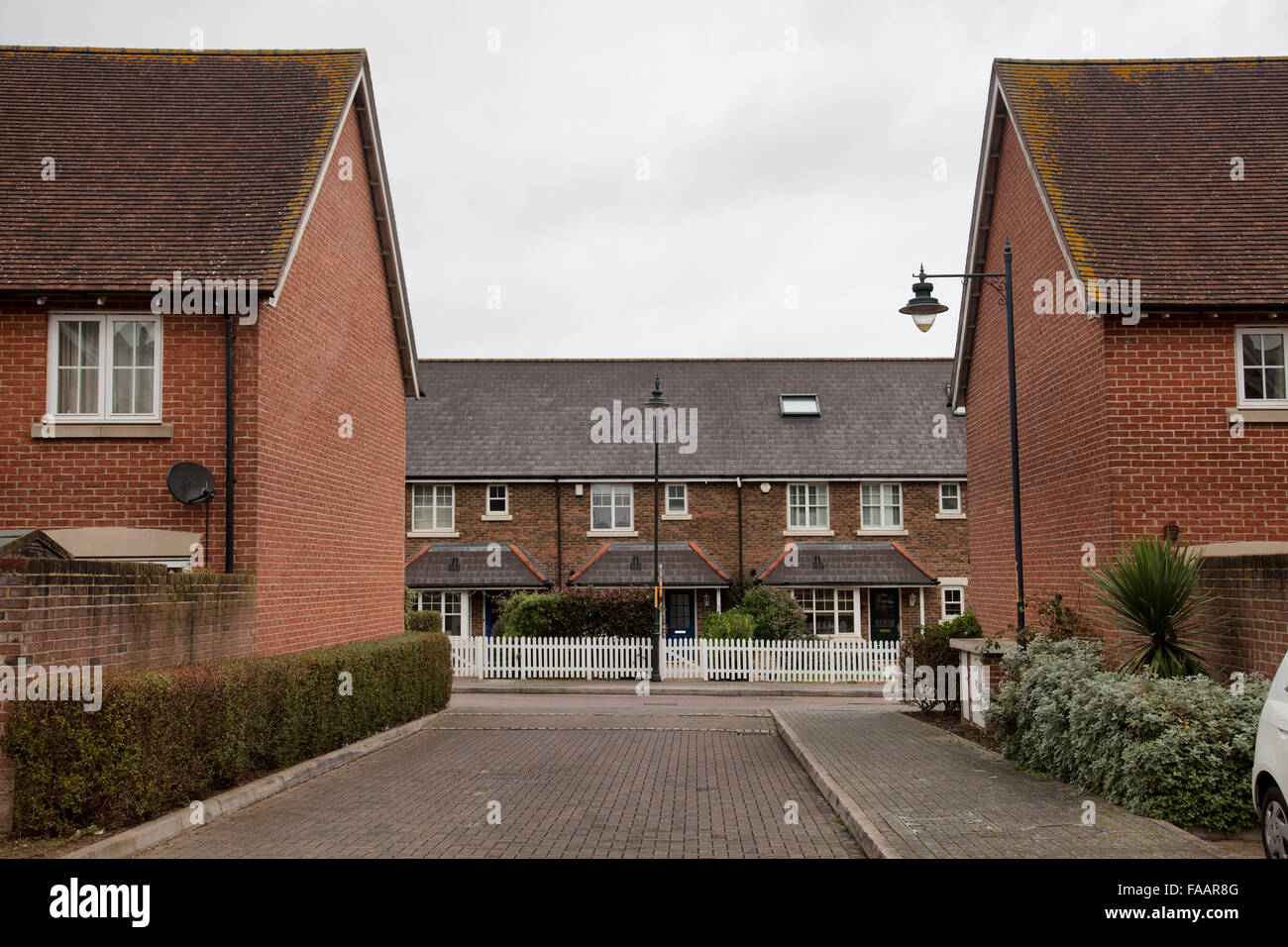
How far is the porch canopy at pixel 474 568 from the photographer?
34.2 metres

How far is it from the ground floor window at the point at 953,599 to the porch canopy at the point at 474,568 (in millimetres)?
12476

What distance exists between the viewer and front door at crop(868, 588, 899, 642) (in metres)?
34.9

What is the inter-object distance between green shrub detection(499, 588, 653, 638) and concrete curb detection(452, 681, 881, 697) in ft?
7.41

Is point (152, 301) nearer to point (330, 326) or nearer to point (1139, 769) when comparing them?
point (330, 326)

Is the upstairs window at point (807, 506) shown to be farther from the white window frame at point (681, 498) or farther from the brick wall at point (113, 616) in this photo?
the brick wall at point (113, 616)

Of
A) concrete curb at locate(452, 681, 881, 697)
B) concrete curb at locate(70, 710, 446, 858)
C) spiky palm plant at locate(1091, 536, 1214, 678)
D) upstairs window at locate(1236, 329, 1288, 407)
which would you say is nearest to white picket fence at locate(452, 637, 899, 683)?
concrete curb at locate(452, 681, 881, 697)

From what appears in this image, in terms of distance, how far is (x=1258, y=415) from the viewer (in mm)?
13930

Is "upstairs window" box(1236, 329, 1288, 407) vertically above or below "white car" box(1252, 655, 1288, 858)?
above

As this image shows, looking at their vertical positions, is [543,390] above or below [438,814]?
above

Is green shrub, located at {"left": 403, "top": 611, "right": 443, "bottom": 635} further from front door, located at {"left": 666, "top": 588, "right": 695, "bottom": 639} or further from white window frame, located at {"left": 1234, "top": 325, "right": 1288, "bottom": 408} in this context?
white window frame, located at {"left": 1234, "top": 325, "right": 1288, "bottom": 408}

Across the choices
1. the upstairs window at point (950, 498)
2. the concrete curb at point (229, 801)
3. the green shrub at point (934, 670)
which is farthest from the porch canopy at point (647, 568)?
the concrete curb at point (229, 801)

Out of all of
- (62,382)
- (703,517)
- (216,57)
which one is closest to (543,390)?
(703,517)

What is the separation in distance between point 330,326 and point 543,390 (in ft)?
76.3

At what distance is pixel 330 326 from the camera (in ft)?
55.7
